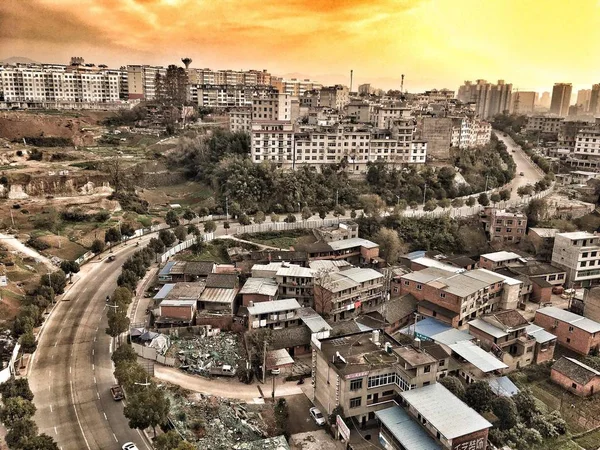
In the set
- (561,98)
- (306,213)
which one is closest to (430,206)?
(306,213)

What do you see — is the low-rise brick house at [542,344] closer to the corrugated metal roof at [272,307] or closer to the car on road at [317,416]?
the car on road at [317,416]

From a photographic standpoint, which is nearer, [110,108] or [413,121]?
[413,121]

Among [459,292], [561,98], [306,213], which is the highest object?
[561,98]

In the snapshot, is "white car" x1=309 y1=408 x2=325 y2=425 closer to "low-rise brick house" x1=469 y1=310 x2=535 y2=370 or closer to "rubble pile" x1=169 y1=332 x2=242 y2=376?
"rubble pile" x1=169 y1=332 x2=242 y2=376

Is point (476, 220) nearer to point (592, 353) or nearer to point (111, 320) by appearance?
point (592, 353)

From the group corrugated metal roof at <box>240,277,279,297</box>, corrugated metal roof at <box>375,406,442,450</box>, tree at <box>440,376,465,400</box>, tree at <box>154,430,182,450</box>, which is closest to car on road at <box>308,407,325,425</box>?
corrugated metal roof at <box>375,406,442,450</box>

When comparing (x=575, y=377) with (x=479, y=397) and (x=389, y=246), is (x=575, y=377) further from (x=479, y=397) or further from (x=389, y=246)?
(x=389, y=246)

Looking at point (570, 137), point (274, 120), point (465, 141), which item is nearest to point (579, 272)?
point (465, 141)
